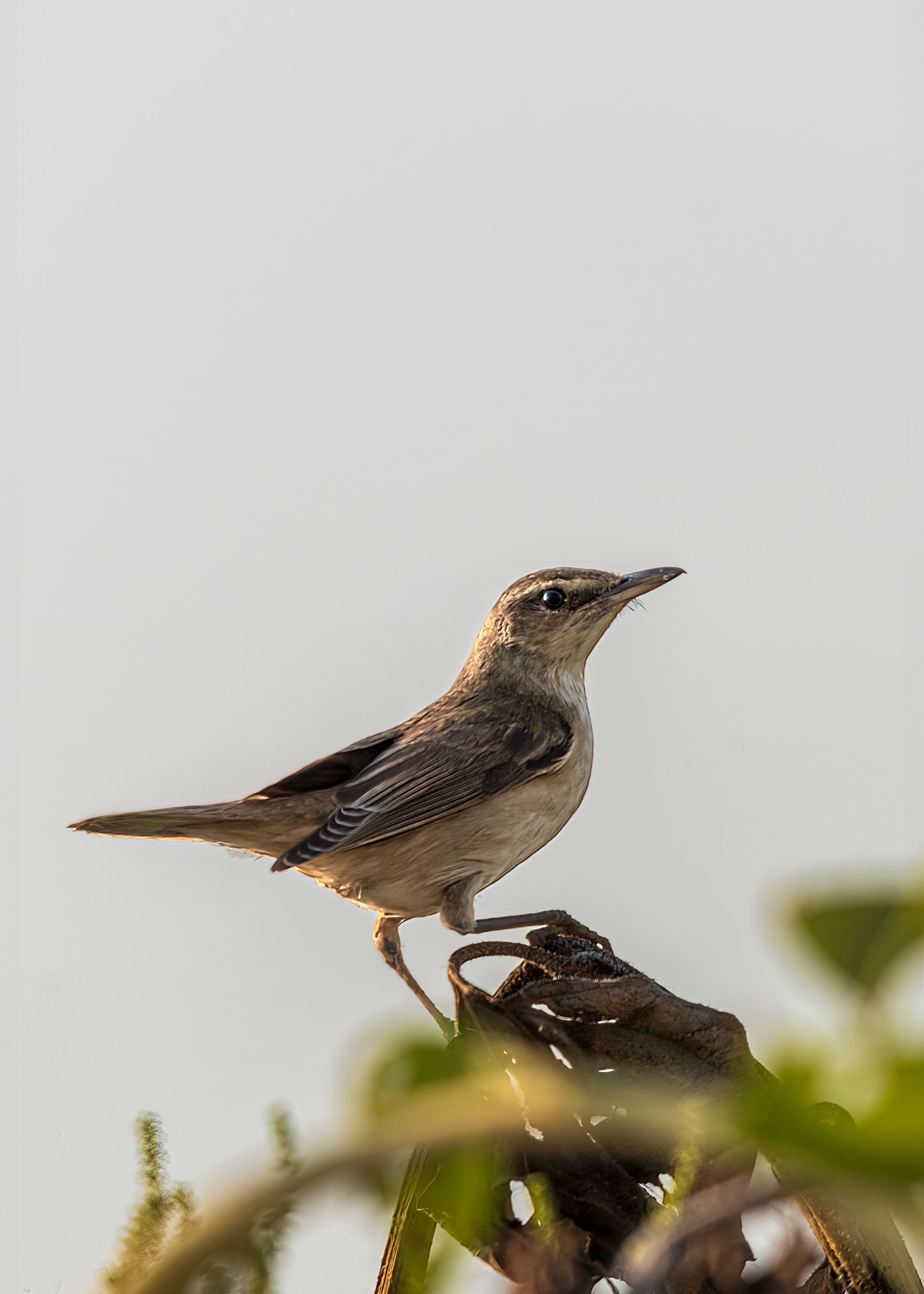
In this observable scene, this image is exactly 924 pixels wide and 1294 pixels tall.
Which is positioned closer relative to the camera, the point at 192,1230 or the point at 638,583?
the point at 192,1230

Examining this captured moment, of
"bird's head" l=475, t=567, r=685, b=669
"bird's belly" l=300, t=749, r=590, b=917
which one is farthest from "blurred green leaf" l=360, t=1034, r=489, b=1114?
"bird's head" l=475, t=567, r=685, b=669

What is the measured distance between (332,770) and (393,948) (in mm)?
620

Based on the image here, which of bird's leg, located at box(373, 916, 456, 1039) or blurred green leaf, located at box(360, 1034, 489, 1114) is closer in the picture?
blurred green leaf, located at box(360, 1034, 489, 1114)

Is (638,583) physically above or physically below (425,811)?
Result: above

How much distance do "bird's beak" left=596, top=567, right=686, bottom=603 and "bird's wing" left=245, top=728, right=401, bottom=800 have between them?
89 centimetres

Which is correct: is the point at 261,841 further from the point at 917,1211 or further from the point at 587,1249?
the point at 917,1211

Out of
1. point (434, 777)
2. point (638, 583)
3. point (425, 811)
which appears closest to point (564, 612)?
point (638, 583)

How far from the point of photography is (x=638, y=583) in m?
4.14

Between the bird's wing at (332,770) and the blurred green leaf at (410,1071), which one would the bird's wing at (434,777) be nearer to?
the bird's wing at (332,770)

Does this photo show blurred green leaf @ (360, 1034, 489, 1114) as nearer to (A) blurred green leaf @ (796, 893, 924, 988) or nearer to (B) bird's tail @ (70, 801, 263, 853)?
(A) blurred green leaf @ (796, 893, 924, 988)

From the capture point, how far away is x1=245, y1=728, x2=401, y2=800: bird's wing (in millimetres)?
3930

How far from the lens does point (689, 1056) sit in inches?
75.7

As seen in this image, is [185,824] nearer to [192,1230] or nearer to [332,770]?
[332,770]

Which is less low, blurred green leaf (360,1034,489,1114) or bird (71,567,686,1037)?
blurred green leaf (360,1034,489,1114)
